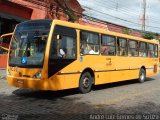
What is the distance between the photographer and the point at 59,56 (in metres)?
13.0

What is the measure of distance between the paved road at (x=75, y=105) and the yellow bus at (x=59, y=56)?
0.55m

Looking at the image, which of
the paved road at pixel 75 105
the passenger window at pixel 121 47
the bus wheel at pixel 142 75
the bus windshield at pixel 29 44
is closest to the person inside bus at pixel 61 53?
the bus windshield at pixel 29 44

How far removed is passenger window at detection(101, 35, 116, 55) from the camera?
52.4 ft

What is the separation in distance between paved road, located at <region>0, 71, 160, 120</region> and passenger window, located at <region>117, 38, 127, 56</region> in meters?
2.92

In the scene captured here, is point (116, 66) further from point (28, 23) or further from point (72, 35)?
point (28, 23)

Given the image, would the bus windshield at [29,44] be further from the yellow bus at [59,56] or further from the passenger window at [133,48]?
the passenger window at [133,48]

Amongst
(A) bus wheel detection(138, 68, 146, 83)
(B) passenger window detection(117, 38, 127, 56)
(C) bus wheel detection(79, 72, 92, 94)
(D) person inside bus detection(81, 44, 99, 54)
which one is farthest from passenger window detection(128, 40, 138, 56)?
(C) bus wheel detection(79, 72, 92, 94)

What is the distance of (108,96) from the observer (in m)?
14.0

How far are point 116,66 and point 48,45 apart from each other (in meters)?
5.41

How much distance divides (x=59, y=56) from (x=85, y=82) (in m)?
2.09

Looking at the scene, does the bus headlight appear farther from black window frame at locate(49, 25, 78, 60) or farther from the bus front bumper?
black window frame at locate(49, 25, 78, 60)

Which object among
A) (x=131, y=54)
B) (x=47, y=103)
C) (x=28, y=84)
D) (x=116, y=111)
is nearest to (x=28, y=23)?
(x=28, y=84)

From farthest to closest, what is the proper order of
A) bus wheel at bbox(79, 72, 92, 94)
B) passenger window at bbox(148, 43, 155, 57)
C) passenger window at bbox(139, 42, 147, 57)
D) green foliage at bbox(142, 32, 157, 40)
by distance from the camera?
1. green foliage at bbox(142, 32, 157, 40)
2. passenger window at bbox(148, 43, 155, 57)
3. passenger window at bbox(139, 42, 147, 57)
4. bus wheel at bbox(79, 72, 92, 94)

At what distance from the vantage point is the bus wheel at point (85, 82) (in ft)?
47.0
